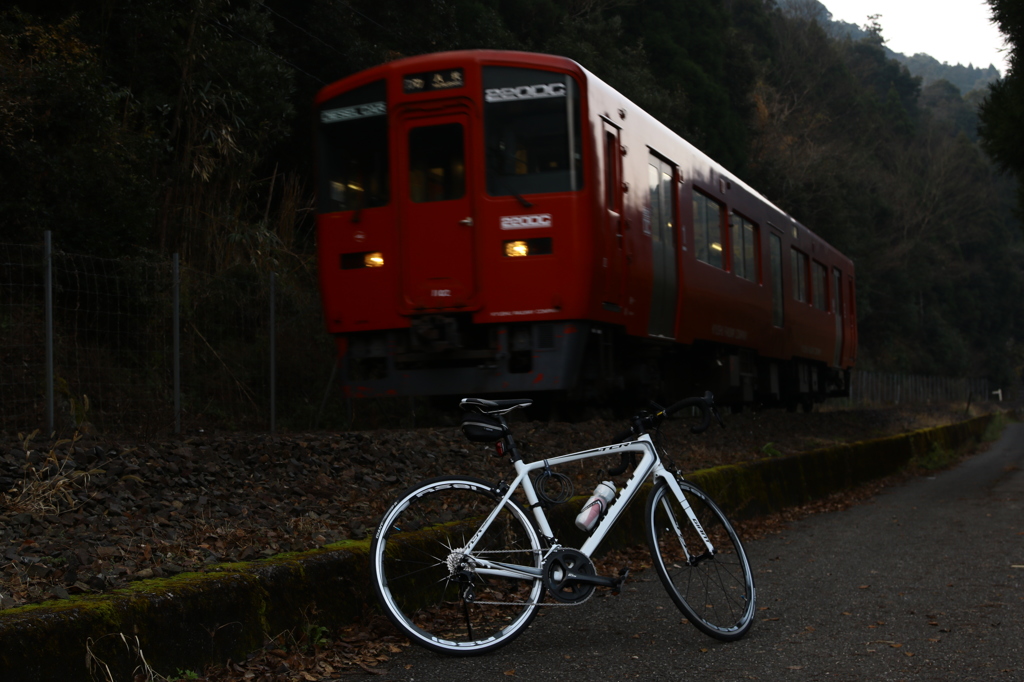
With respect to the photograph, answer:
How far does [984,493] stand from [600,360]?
12.9ft

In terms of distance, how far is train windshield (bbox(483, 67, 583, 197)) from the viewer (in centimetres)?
867

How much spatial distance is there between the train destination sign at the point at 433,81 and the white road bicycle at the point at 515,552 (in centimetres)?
522

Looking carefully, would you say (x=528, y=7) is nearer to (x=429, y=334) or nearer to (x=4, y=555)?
(x=429, y=334)

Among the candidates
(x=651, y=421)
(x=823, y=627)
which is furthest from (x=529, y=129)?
(x=823, y=627)

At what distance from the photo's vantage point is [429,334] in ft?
28.7

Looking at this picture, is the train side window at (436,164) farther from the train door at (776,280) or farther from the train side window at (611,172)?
the train door at (776,280)

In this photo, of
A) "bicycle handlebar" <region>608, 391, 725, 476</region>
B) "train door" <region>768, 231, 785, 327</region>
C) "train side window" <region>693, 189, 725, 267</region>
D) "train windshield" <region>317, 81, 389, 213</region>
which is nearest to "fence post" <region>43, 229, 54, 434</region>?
"train windshield" <region>317, 81, 389, 213</region>

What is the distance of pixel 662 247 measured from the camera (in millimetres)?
10398

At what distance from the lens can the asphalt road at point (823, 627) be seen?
3.61m

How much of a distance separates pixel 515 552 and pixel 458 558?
21 centimetres

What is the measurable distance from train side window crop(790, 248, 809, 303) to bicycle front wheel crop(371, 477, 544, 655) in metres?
12.7

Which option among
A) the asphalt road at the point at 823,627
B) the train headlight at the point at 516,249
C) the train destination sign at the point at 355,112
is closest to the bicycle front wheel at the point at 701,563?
the asphalt road at the point at 823,627

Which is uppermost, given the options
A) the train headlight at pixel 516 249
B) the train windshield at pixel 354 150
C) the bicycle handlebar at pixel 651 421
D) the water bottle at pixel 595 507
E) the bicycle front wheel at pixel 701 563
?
the train windshield at pixel 354 150

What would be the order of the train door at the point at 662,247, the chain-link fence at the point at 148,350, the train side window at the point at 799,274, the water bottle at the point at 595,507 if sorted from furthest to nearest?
the train side window at the point at 799,274
the train door at the point at 662,247
the chain-link fence at the point at 148,350
the water bottle at the point at 595,507
